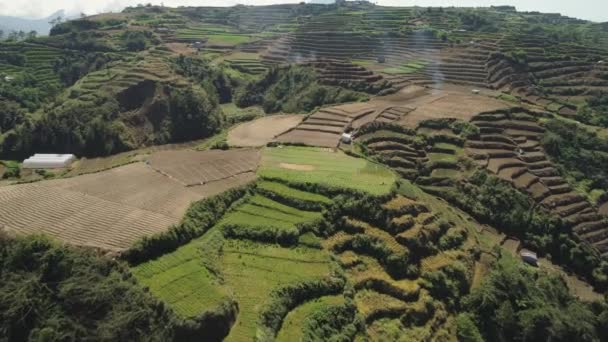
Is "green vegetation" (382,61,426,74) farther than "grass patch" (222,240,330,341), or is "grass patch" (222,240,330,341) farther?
"green vegetation" (382,61,426,74)

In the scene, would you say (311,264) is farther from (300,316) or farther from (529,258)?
(529,258)

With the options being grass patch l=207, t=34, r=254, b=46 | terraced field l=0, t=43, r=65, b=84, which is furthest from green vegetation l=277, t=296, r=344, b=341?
grass patch l=207, t=34, r=254, b=46

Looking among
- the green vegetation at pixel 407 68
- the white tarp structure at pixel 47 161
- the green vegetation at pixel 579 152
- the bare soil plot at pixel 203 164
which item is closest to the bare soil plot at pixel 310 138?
the bare soil plot at pixel 203 164

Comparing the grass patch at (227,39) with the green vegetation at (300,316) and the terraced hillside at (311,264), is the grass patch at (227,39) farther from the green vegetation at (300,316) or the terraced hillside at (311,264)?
the green vegetation at (300,316)

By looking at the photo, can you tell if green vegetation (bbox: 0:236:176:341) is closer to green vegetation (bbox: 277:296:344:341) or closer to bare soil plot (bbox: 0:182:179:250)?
Result: bare soil plot (bbox: 0:182:179:250)

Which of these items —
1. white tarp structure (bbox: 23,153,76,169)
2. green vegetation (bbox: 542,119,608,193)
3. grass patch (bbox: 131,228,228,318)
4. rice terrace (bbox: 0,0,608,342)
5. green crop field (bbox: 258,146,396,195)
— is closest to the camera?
grass patch (bbox: 131,228,228,318)

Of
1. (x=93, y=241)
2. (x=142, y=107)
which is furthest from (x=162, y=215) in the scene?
(x=142, y=107)

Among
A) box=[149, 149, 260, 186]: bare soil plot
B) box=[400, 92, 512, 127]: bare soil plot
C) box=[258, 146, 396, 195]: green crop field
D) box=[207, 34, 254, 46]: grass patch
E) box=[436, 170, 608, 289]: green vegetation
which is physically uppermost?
box=[207, 34, 254, 46]: grass patch
